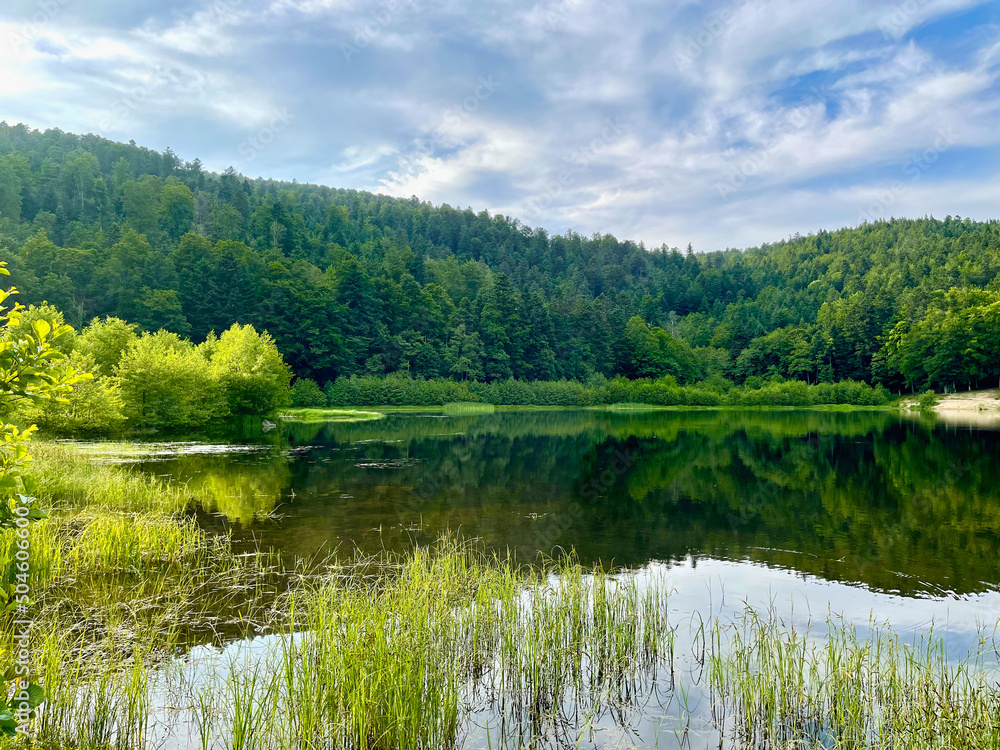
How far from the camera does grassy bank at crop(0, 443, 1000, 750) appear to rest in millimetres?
5258

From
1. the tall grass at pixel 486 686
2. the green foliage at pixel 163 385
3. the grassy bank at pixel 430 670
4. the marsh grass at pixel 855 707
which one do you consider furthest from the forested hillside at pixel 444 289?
the marsh grass at pixel 855 707

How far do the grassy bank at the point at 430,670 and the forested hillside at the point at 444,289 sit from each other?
73418 mm

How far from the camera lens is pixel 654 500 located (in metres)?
19.0

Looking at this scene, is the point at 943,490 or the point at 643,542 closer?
the point at 643,542

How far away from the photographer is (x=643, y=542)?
544 inches

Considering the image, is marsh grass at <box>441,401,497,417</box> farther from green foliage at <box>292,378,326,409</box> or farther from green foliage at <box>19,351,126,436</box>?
green foliage at <box>19,351,126,436</box>

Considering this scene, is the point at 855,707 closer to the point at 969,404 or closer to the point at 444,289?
the point at 969,404

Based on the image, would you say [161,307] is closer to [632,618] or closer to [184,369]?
[184,369]

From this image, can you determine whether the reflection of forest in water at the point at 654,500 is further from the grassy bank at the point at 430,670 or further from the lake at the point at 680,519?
the grassy bank at the point at 430,670

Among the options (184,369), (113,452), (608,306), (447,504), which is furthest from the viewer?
(608,306)

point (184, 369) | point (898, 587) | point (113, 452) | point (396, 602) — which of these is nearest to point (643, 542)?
point (898, 587)

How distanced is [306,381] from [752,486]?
200 ft

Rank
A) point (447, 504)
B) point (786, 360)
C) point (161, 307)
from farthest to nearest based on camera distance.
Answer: point (786, 360) < point (161, 307) < point (447, 504)

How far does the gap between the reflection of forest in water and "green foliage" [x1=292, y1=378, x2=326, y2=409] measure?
3795 centimetres
